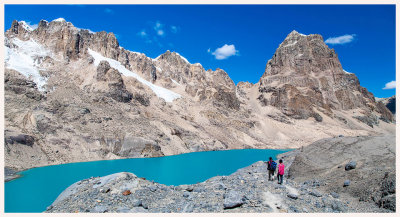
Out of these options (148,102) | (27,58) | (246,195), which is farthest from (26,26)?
(246,195)

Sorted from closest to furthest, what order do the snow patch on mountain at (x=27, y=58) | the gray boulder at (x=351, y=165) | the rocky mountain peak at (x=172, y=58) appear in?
the gray boulder at (x=351, y=165)
the snow patch on mountain at (x=27, y=58)
the rocky mountain peak at (x=172, y=58)

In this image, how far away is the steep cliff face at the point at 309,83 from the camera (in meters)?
109

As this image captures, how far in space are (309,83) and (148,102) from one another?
81081 mm

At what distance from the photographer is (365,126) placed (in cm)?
10400

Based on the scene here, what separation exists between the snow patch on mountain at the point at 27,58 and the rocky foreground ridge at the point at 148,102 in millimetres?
235

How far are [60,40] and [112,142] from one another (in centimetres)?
4513

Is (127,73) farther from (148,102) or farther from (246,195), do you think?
(246,195)

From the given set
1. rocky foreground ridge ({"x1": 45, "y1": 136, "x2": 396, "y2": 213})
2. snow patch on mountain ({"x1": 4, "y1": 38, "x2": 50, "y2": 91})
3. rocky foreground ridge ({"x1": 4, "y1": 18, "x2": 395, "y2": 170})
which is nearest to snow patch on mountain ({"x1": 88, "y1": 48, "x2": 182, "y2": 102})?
rocky foreground ridge ({"x1": 4, "y1": 18, "x2": 395, "y2": 170})

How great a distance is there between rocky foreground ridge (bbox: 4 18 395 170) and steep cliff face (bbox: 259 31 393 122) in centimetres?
48

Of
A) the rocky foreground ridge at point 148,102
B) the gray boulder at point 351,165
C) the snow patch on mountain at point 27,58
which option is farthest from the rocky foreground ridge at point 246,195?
the snow patch on mountain at point 27,58

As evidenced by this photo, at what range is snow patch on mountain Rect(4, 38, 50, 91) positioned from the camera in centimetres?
5731

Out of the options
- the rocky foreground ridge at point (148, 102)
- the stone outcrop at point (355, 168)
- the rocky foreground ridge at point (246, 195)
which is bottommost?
the rocky foreground ridge at point (246, 195)

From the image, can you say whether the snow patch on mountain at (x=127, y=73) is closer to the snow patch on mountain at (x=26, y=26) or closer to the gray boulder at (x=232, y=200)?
the snow patch on mountain at (x=26, y=26)

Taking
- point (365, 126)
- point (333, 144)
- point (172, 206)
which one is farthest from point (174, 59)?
point (172, 206)
